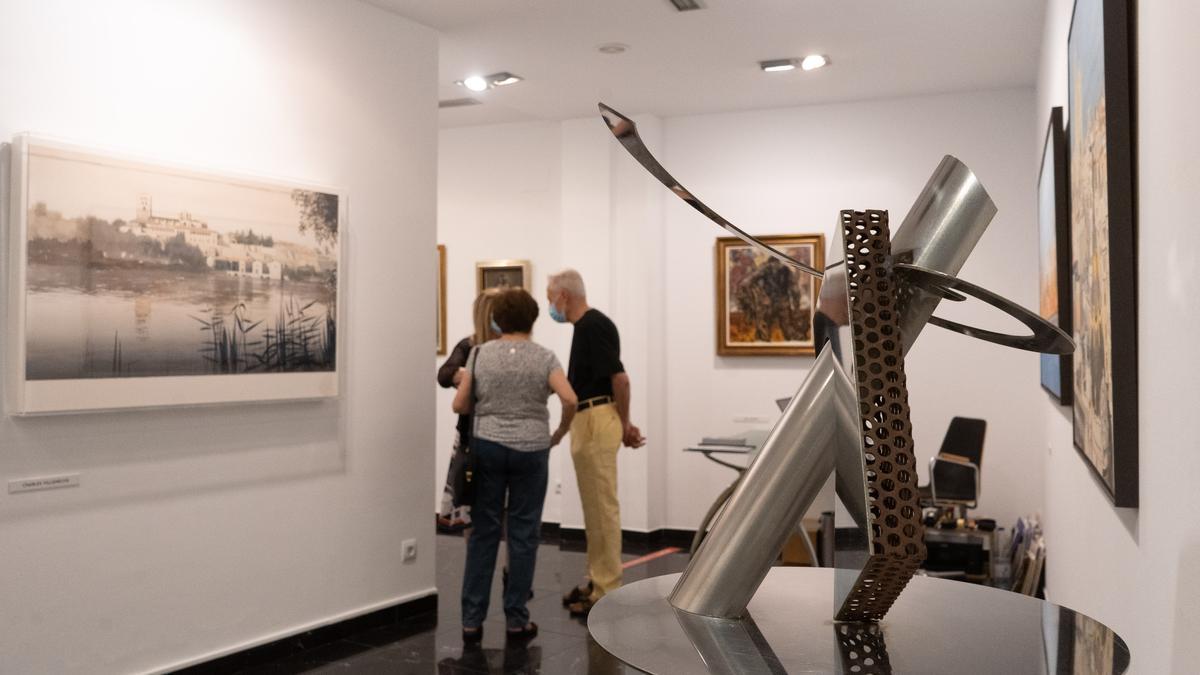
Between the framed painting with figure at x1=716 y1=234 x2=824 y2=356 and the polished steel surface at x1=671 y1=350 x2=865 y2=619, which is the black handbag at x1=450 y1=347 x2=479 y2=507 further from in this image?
the polished steel surface at x1=671 y1=350 x2=865 y2=619

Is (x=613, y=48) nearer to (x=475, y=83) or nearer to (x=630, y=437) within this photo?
(x=475, y=83)

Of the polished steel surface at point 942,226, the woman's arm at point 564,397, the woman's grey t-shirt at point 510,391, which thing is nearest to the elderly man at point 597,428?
the woman's arm at point 564,397

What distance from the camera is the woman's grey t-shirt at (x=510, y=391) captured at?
483 cm

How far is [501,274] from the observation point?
8289 mm

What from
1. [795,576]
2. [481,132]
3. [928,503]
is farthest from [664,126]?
[795,576]

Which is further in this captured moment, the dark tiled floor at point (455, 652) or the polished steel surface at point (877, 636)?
the dark tiled floor at point (455, 652)

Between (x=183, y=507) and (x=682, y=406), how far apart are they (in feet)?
14.2

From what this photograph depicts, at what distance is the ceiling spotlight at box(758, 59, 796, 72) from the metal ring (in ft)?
17.3

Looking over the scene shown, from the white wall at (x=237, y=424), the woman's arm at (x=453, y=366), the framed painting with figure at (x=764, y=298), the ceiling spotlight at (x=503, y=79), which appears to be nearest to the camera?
the white wall at (x=237, y=424)

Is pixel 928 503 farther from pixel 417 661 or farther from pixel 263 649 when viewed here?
pixel 263 649

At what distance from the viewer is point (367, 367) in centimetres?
506

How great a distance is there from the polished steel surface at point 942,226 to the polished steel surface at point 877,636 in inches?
13.7

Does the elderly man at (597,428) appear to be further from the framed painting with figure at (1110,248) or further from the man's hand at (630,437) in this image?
the framed painting with figure at (1110,248)

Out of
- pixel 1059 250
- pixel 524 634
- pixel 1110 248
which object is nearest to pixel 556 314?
pixel 524 634
